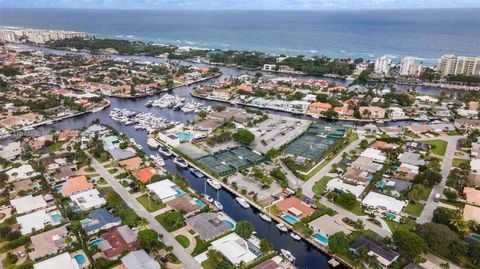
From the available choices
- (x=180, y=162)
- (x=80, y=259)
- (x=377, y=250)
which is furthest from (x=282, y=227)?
(x=180, y=162)

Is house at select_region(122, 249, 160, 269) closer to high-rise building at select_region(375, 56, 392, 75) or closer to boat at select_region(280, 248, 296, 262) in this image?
boat at select_region(280, 248, 296, 262)

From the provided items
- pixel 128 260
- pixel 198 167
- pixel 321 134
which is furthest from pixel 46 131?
pixel 321 134

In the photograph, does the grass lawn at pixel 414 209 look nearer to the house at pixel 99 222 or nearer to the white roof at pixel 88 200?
the house at pixel 99 222

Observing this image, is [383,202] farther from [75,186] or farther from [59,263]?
[75,186]

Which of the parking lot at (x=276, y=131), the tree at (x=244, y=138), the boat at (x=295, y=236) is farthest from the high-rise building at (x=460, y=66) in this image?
the boat at (x=295, y=236)

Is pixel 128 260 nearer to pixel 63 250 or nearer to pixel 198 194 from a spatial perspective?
pixel 63 250

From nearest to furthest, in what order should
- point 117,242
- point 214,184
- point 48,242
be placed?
point 117,242
point 48,242
point 214,184
